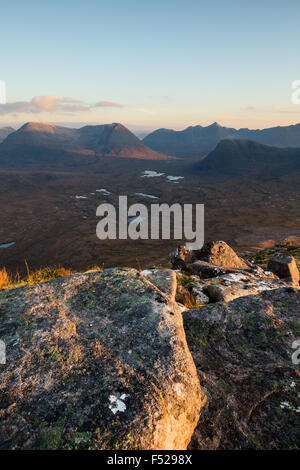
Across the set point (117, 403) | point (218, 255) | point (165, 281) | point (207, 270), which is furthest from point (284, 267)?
point (117, 403)

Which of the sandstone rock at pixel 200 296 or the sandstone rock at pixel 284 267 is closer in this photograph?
the sandstone rock at pixel 200 296

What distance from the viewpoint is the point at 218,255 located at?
17.2 metres

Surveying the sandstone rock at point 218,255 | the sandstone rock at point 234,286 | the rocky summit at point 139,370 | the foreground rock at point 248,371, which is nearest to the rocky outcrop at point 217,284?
the sandstone rock at point 234,286

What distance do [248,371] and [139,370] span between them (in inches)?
78.5

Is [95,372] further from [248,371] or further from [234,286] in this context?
[234,286]

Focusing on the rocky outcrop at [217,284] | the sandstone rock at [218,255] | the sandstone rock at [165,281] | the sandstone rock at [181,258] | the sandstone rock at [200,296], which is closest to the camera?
the sandstone rock at [165,281]

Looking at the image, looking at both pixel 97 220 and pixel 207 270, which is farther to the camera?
pixel 97 220

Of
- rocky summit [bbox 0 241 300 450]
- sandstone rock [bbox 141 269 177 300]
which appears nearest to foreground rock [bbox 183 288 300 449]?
rocky summit [bbox 0 241 300 450]

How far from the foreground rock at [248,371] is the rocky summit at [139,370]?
16 mm

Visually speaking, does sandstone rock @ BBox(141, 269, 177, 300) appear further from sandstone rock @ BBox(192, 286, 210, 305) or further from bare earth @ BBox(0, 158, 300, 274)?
bare earth @ BBox(0, 158, 300, 274)

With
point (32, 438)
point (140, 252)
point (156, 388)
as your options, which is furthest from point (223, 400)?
point (140, 252)

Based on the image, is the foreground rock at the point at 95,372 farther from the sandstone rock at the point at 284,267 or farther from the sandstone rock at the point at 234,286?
the sandstone rock at the point at 284,267

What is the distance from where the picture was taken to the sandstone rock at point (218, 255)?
55.6 feet

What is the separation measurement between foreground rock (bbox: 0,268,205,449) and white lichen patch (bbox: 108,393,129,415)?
0.01 m
